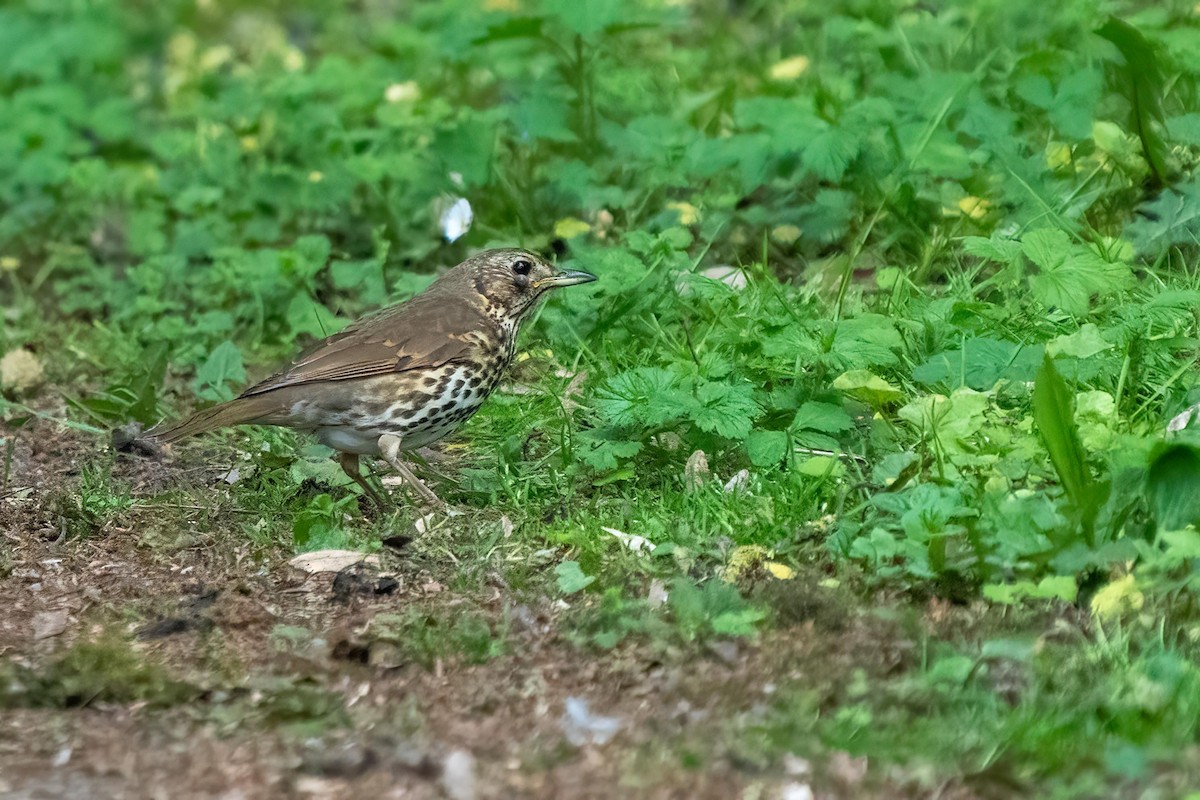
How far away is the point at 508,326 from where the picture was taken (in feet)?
18.5

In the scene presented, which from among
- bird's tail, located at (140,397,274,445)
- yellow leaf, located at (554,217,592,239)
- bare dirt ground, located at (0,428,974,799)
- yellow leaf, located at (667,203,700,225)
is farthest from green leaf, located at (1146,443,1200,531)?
yellow leaf, located at (554,217,592,239)

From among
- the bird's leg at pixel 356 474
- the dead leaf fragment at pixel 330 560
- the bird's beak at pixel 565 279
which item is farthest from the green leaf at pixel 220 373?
the dead leaf fragment at pixel 330 560

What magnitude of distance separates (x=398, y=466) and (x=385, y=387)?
258 millimetres

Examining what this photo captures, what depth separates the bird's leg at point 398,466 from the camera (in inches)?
202

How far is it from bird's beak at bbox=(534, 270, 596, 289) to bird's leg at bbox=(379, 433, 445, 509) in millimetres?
833

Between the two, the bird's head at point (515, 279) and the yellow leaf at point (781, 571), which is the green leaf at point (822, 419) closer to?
the yellow leaf at point (781, 571)

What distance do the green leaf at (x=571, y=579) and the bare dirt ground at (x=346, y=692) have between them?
0.06 m

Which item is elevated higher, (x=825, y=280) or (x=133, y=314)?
(x=825, y=280)

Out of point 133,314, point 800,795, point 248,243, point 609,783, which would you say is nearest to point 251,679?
point 609,783

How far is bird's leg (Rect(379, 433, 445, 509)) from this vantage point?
514 centimetres

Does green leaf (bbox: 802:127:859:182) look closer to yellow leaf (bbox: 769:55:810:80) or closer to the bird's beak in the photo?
the bird's beak

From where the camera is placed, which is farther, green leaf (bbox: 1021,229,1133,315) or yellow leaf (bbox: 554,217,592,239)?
yellow leaf (bbox: 554,217,592,239)

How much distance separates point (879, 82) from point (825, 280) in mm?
1308

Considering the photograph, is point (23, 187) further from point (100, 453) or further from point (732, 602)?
point (732, 602)
